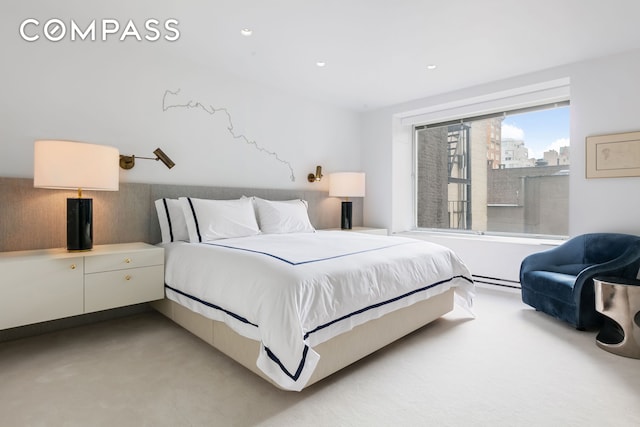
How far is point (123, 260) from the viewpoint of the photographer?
101 inches

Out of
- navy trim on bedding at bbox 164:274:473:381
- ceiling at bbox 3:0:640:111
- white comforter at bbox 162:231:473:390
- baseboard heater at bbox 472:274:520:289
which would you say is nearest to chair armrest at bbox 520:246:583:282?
baseboard heater at bbox 472:274:520:289

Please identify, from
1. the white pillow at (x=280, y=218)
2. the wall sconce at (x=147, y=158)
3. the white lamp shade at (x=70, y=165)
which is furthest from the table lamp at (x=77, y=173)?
the white pillow at (x=280, y=218)

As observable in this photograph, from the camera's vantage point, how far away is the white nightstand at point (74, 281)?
2.12 metres

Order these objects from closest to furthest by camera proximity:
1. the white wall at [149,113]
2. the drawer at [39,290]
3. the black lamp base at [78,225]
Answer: the drawer at [39,290]
the black lamp base at [78,225]
the white wall at [149,113]

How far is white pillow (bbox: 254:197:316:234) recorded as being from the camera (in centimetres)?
359

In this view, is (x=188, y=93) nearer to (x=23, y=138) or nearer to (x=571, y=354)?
(x=23, y=138)

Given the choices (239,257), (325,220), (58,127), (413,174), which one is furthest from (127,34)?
(413,174)

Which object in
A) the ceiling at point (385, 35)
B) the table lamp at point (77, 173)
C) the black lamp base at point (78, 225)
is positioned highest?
the ceiling at point (385, 35)

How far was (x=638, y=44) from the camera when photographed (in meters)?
3.07

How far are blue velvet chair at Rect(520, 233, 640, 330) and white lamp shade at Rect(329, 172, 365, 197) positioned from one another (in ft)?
7.30

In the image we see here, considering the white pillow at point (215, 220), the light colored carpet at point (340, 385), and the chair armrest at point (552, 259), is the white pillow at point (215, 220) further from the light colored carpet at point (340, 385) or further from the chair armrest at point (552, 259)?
the chair armrest at point (552, 259)

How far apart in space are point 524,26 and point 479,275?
2.72 metres

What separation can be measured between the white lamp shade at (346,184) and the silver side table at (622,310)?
9.30ft

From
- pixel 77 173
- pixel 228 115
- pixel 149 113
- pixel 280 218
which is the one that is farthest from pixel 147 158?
pixel 280 218
